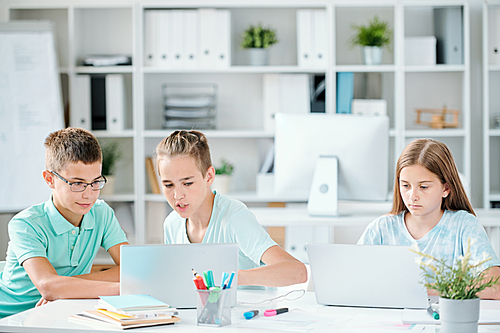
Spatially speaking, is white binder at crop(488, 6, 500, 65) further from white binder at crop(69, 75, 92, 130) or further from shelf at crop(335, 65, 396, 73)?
white binder at crop(69, 75, 92, 130)

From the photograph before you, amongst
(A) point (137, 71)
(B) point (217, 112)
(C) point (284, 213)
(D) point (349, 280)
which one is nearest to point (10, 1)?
(A) point (137, 71)

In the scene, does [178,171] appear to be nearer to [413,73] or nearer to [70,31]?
[70,31]

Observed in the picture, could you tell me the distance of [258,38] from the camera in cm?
327

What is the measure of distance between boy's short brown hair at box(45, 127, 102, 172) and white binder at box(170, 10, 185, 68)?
1.76 metres

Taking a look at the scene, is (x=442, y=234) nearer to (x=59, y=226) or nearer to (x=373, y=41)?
(x=59, y=226)

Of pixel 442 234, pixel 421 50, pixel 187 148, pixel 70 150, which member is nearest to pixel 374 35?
pixel 421 50

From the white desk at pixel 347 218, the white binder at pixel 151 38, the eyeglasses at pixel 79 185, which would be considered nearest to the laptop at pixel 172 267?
the eyeglasses at pixel 79 185

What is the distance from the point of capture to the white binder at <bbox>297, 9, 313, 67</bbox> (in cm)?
321

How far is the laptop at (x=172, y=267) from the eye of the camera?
1.18 m

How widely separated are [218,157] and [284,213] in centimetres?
106

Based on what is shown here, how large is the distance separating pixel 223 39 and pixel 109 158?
1.04 m

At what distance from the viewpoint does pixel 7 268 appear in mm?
1547

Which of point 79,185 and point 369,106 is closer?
point 79,185

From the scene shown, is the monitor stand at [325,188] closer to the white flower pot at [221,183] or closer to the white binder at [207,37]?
the white flower pot at [221,183]
